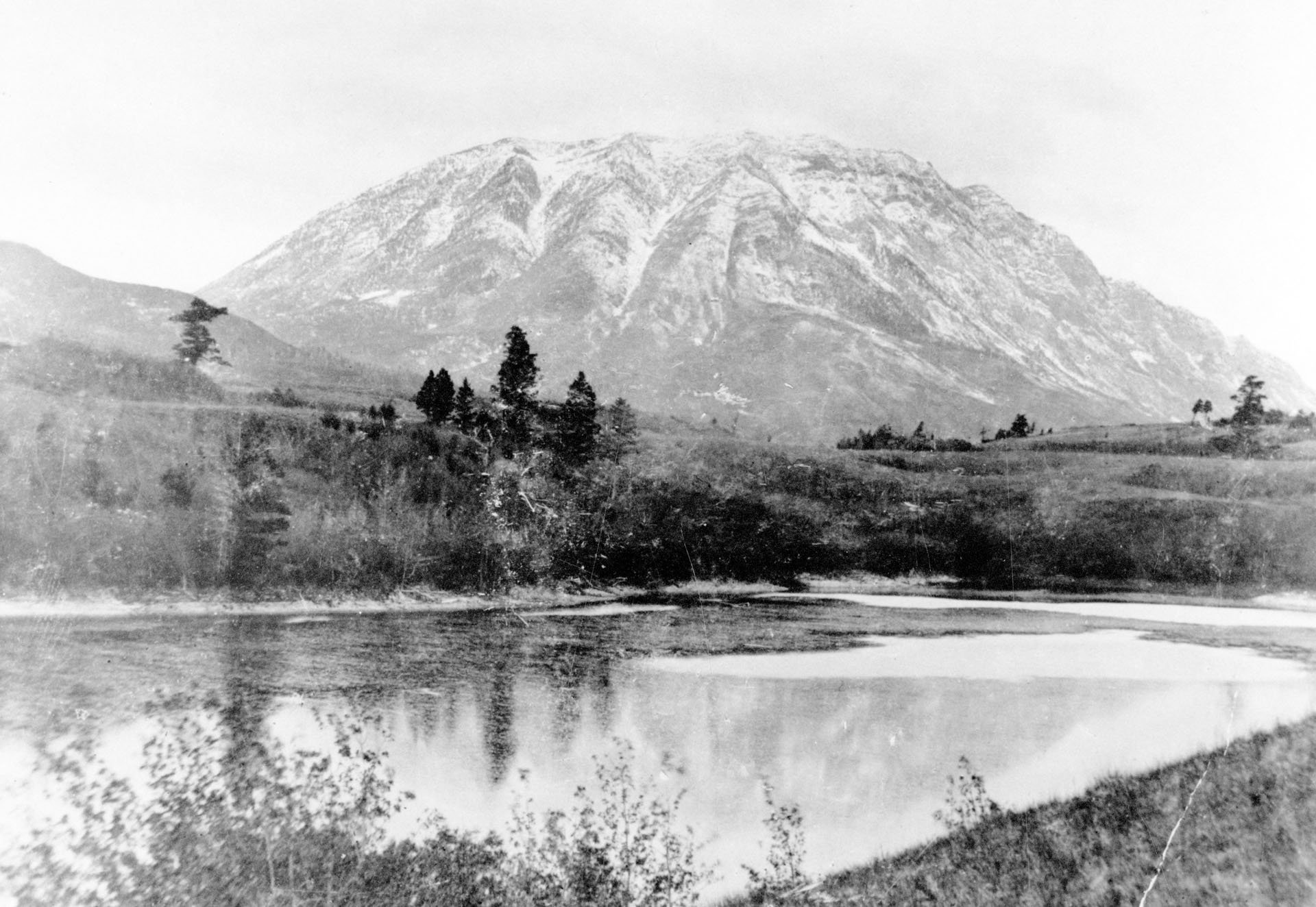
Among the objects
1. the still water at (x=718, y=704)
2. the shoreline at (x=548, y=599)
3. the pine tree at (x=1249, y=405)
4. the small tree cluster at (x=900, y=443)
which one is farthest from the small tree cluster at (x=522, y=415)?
the pine tree at (x=1249, y=405)

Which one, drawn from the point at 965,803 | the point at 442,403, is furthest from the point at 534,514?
the point at 965,803

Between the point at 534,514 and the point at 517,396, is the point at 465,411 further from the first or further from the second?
the point at 534,514

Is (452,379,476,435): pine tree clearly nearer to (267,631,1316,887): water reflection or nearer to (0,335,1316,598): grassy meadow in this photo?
(0,335,1316,598): grassy meadow

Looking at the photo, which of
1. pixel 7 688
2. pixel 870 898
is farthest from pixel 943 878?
pixel 7 688

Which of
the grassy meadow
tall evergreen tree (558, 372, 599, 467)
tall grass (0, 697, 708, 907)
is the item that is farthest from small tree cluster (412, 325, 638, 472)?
tall grass (0, 697, 708, 907)

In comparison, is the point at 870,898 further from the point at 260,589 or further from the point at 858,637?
the point at 260,589

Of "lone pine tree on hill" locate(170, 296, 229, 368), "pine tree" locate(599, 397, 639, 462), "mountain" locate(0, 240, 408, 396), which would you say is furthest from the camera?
"mountain" locate(0, 240, 408, 396)
